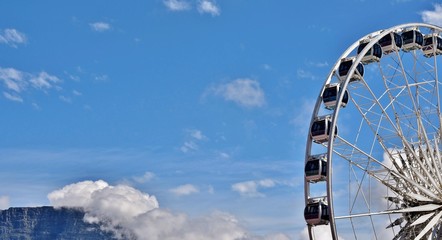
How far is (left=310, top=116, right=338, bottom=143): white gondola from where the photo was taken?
5900 centimetres

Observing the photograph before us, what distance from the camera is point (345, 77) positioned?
192ft

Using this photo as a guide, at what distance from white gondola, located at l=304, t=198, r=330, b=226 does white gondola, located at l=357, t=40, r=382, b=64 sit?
13022mm

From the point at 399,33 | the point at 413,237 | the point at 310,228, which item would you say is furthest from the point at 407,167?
the point at 399,33

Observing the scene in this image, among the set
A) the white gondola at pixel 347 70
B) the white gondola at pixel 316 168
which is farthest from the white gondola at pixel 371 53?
the white gondola at pixel 316 168

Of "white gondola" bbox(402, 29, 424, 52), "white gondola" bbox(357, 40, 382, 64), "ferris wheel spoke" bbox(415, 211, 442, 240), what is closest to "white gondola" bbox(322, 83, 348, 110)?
"white gondola" bbox(357, 40, 382, 64)

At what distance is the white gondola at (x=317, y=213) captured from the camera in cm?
5747

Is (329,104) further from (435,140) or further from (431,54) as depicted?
(431,54)

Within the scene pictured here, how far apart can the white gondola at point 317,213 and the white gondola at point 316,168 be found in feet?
5.65

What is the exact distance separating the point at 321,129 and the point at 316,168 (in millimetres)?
3113

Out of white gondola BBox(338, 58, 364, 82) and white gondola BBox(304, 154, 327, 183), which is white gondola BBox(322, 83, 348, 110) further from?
white gondola BBox(304, 154, 327, 183)

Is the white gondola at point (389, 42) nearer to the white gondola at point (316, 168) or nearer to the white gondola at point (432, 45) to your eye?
the white gondola at point (432, 45)

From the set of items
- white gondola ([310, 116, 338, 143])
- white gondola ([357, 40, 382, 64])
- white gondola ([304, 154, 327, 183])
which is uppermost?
white gondola ([357, 40, 382, 64])

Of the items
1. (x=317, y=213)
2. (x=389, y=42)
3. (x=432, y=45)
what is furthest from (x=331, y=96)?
(x=432, y=45)

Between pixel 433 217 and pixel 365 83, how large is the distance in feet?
39.5
